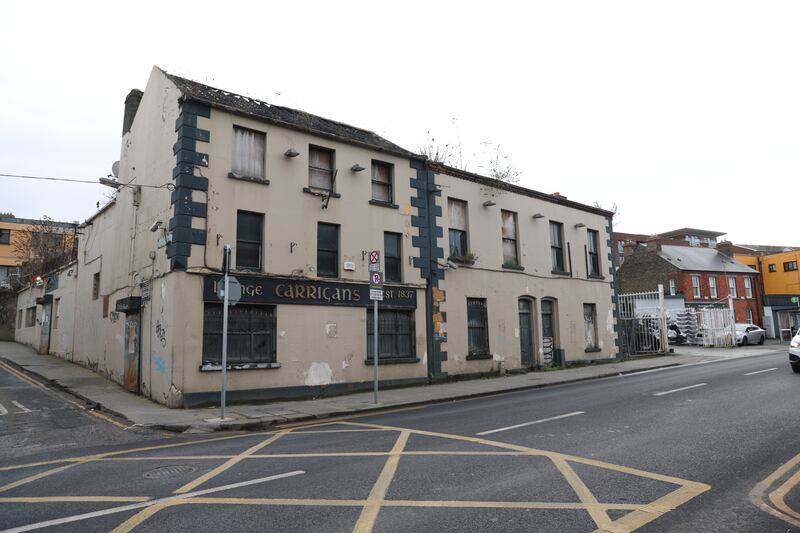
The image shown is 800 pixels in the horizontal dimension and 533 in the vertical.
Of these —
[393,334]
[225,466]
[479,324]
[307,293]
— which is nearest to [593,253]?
[479,324]

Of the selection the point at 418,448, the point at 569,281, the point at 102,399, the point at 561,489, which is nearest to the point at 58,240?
the point at 102,399

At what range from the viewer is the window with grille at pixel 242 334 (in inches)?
514

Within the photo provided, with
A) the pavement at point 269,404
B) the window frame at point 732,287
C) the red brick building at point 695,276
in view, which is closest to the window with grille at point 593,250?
the pavement at point 269,404

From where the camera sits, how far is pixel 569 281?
22172 millimetres

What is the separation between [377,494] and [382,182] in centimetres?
1312

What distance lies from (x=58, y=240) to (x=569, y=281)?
117ft

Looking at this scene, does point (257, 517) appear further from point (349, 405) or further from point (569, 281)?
point (569, 281)

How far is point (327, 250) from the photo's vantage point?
607 inches

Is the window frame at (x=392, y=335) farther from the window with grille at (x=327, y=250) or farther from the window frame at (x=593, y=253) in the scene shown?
the window frame at (x=593, y=253)

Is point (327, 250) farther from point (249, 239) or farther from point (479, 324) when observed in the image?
point (479, 324)

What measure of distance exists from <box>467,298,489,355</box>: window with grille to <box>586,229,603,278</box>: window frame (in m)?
7.54

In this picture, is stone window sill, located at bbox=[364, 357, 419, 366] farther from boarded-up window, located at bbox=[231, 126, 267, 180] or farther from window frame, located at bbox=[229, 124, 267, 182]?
boarded-up window, located at bbox=[231, 126, 267, 180]

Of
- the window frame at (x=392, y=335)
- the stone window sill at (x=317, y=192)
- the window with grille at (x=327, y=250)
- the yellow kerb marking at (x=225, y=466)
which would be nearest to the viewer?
the yellow kerb marking at (x=225, y=466)

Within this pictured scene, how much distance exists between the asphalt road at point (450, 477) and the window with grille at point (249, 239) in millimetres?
5660
